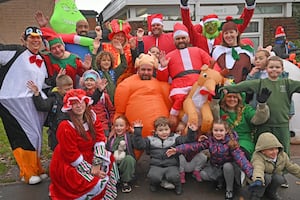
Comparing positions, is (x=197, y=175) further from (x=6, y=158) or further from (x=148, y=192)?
(x=6, y=158)

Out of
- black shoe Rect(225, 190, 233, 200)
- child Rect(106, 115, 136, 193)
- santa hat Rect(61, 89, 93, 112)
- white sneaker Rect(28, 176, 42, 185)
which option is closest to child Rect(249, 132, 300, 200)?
black shoe Rect(225, 190, 233, 200)

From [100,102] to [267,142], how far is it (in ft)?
7.13

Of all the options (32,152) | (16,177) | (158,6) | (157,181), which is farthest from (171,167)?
(158,6)

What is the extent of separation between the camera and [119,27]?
5.84 meters

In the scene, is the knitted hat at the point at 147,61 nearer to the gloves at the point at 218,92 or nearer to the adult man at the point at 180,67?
the adult man at the point at 180,67

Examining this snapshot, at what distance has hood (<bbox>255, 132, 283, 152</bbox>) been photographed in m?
4.15

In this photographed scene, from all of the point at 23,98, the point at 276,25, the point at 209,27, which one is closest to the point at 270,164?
the point at 209,27

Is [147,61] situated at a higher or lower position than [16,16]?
lower

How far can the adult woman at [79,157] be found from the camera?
3.95 metres

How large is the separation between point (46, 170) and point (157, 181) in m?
1.84

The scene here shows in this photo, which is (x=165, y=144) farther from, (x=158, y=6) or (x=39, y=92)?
(x=158, y=6)

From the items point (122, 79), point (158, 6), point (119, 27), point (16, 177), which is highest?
point (158, 6)

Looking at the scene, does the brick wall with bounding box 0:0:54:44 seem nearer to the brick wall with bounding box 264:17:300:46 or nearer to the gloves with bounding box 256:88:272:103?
the brick wall with bounding box 264:17:300:46

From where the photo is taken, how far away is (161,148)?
15.2ft
